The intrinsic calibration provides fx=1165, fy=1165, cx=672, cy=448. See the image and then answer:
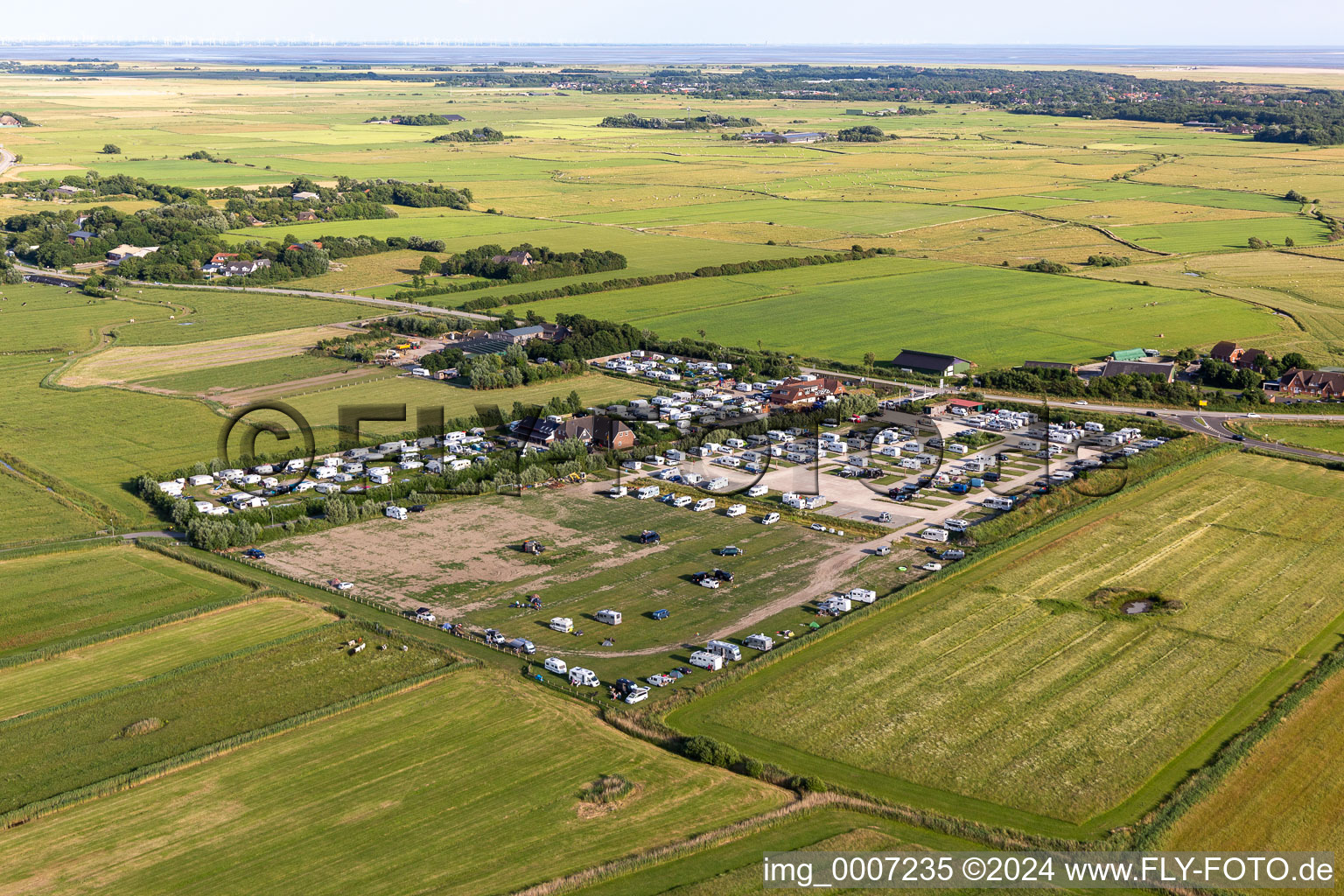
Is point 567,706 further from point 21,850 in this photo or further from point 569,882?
point 21,850

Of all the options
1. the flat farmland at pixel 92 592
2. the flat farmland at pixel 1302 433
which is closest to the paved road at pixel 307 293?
the flat farmland at pixel 92 592

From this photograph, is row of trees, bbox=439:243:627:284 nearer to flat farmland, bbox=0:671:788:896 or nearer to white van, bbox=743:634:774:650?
white van, bbox=743:634:774:650

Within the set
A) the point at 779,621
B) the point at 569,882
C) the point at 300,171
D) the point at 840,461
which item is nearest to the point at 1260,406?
the point at 840,461

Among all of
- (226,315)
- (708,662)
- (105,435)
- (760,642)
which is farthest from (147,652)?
(226,315)

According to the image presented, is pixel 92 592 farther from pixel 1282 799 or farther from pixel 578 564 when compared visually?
pixel 1282 799

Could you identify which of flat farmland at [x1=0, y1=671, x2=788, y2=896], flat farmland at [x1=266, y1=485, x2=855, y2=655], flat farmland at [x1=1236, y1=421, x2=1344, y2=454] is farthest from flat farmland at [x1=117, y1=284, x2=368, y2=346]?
flat farmland at [x1=1236, y1=421, x2=1344, y2=454]

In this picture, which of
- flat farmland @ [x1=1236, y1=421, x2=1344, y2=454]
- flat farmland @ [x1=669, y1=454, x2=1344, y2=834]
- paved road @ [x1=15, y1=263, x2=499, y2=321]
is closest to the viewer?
flat farmland @ [x1=669, y1=454, x2=1344, y2=834]
